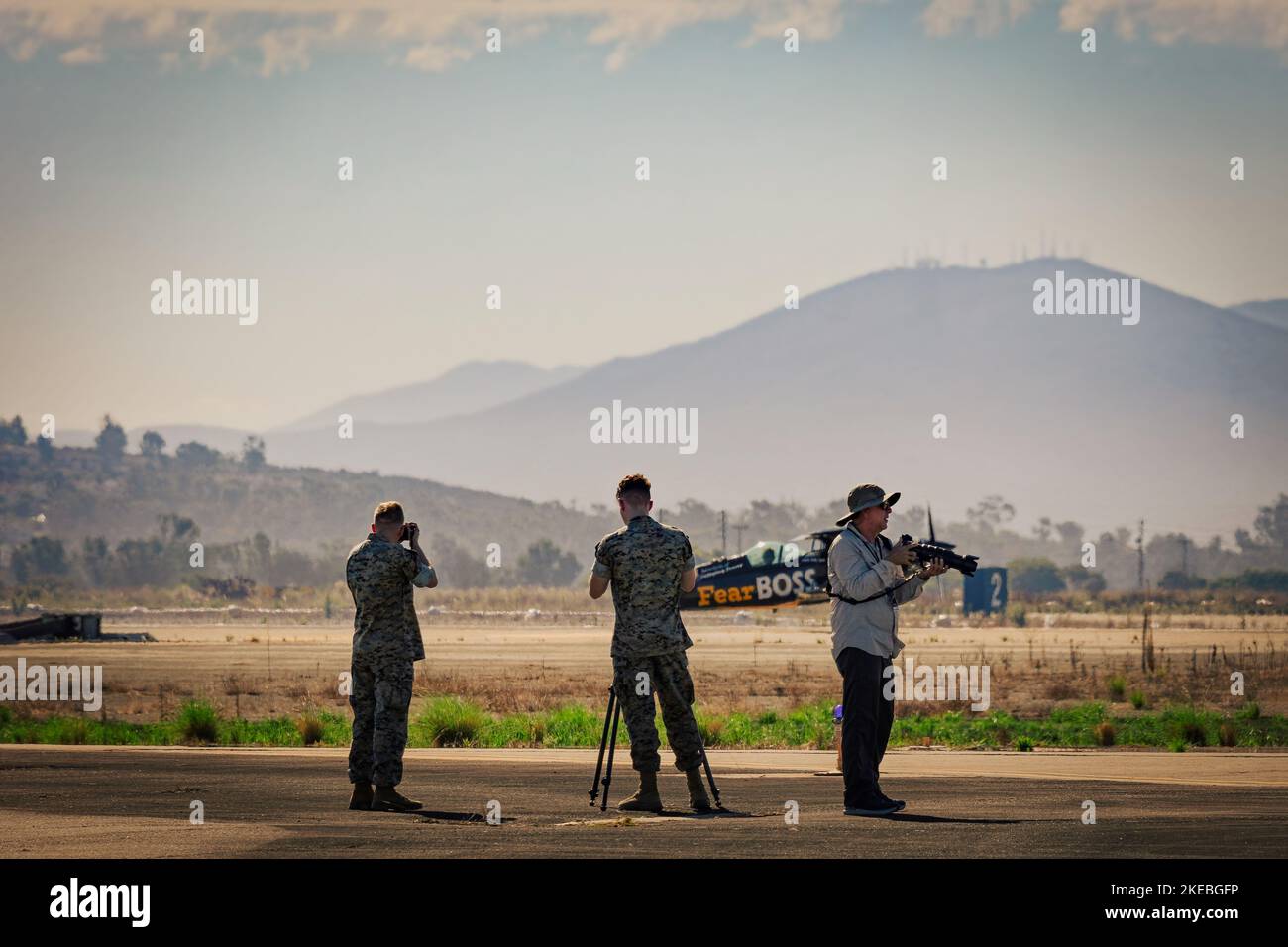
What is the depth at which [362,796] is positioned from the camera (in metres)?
14.9

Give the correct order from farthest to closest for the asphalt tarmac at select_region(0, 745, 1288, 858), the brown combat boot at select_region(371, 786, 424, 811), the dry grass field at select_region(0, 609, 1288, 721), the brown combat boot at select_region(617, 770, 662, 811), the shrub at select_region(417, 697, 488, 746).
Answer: the dry grass field at select_region(0, 609, 1288, 721) < the shrub at select_region(417, 697, 488, 746) < the brown combat boot at select_region(371, 786, 424, 811) < the brown combat boot at select_region(617, 770, 662, 811) < the asphalt tarmac at select_region(0, 745, 1288, 858)

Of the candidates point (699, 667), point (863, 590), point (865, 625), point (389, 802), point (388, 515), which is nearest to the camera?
point (863, 590)

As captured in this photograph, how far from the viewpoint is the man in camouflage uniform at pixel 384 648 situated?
14.8 metres

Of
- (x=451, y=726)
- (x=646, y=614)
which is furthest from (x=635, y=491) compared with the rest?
(x=451, y=726)

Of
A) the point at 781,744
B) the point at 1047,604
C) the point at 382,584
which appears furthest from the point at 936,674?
the point at 1047,604

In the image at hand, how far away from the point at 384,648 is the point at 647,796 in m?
2.46

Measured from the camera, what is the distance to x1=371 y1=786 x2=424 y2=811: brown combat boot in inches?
579

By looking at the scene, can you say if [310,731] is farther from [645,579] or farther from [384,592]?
[645,579]

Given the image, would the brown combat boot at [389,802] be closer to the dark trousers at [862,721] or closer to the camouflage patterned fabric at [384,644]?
the camouflage patterned fabric at [384,644]

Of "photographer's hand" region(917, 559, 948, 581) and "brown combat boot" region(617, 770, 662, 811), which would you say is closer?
"photographer's hand" region(917, 559, 948, 581)

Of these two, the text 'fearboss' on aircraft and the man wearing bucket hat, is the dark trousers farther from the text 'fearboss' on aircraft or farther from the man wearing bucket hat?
the text 'fearboss' on aircraft

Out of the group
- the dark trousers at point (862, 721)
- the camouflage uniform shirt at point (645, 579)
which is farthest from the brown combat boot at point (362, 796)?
the dark trousers at point (862, 721)

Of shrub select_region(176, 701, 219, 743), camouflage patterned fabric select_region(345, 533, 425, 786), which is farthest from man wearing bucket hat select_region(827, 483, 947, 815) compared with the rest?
shrub select_region(176, 701, 219, 743)
